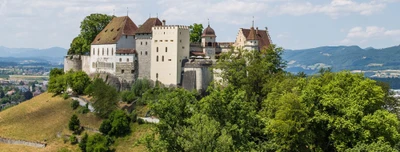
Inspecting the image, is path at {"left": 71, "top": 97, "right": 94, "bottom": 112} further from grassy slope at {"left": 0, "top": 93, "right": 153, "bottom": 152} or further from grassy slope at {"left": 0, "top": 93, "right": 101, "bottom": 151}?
grassy slope at {"left": 0, "top": 93, "right": 101, "bottom": 151}

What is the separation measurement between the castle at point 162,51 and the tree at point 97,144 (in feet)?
43.6

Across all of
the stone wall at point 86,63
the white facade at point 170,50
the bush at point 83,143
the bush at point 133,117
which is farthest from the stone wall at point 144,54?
the bush at point 83,143

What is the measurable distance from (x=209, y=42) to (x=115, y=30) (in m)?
15.1

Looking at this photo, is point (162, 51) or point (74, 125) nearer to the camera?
point (74, 125)

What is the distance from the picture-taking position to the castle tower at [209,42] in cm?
7750

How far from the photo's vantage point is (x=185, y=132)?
4128cm

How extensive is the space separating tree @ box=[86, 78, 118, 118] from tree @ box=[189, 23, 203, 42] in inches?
640

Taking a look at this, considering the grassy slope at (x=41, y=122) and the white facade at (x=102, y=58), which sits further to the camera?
the white facade at (x=102, y=58)

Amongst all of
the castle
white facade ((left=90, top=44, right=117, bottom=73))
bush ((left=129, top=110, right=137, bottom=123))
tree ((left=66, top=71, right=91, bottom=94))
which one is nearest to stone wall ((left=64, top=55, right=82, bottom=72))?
white facade ((left=90, top=44, right=117, bottom=73))

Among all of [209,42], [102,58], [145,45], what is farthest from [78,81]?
[209,42]

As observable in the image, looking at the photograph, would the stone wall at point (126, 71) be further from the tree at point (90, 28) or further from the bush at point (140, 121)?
the tree at point (90, 28)

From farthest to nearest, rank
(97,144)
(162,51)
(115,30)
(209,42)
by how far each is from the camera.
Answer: (115,30), (209,42), (162,51), (97,144)

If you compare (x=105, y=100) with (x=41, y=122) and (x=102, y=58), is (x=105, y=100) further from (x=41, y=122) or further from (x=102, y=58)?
(x=102, y=58)

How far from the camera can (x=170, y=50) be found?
75.1 meters
